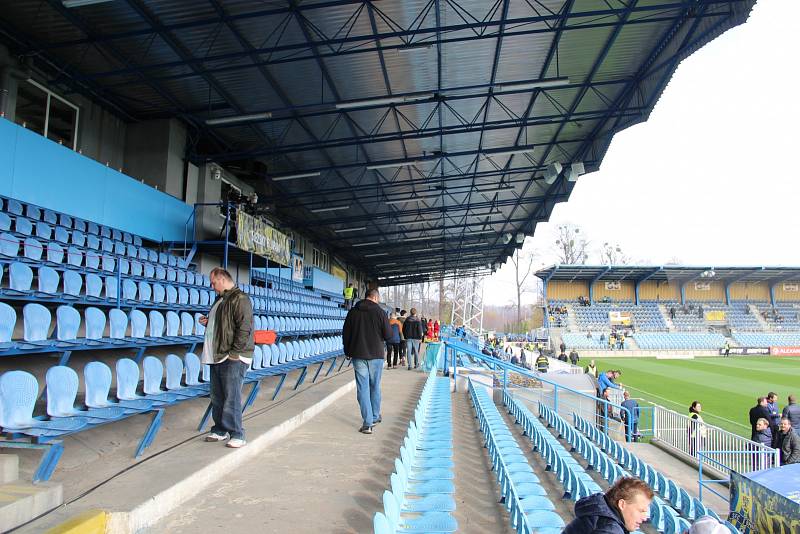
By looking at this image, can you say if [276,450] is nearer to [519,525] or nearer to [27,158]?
[519,525]

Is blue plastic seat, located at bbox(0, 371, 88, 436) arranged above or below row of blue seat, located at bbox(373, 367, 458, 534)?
above

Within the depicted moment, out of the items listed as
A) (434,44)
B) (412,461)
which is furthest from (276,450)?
(434,44)

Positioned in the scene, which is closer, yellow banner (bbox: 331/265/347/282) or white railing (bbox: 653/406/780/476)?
white railing (bbox: 653/406/780/476)

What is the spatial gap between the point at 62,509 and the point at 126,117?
1160cm

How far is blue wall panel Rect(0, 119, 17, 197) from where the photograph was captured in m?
7.45

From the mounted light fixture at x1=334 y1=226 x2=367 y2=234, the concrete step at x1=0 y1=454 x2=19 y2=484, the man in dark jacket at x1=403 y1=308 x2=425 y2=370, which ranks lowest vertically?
the concrete step at x1=0 y1=454 x2=19 y2=484

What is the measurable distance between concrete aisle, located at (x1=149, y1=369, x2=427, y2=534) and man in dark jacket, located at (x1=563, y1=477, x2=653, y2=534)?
4.30 ft

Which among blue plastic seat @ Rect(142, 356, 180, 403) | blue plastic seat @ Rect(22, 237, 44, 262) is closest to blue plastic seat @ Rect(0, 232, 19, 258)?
blue plastic seat @ Rect(22, 237, 44, 262)

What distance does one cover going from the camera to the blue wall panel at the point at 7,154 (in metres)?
7.45

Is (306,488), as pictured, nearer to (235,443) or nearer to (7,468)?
(235,443)

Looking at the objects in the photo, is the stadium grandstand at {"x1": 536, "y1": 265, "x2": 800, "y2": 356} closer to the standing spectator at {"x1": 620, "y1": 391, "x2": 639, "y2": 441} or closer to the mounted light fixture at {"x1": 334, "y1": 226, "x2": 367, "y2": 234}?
the mounted light fixture at {"x1": 334, "y1": 226, "x2": 367, "y2": 234}

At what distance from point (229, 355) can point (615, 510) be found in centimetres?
289

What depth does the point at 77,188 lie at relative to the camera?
29.8ft

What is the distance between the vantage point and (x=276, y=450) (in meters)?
4.55
